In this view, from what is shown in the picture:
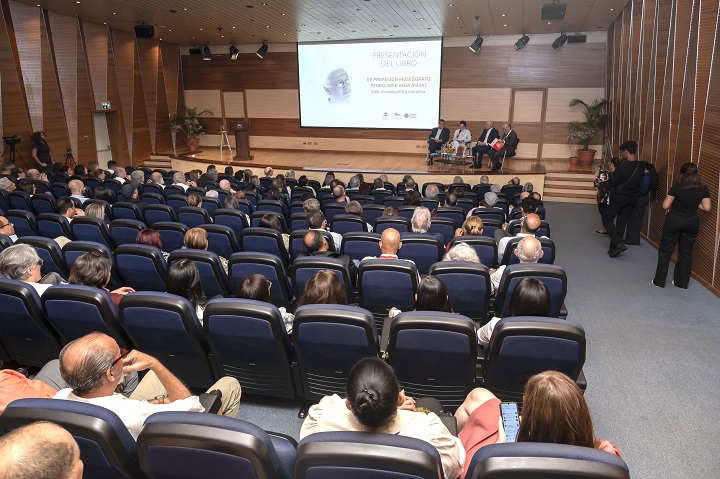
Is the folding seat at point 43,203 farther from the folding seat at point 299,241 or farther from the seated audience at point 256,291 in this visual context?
the seated audience at point 256,291

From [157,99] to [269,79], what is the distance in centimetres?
370

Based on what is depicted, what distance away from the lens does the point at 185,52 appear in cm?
1689

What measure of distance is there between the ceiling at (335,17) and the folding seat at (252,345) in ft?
27.6

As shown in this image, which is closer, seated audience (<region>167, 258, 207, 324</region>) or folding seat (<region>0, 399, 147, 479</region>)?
folding seat (<region>0, 399, 147, 479</region>)

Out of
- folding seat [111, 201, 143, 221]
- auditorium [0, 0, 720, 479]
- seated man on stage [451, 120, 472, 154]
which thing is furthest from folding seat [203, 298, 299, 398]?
seated man on stage [451, 120, 472, 154]

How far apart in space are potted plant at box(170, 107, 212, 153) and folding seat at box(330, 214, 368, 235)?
12.8 m

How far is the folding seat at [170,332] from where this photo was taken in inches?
104

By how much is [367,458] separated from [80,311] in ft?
7.33

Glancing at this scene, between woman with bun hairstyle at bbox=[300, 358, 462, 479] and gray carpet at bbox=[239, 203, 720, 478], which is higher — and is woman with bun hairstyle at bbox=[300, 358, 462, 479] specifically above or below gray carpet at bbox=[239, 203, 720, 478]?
above

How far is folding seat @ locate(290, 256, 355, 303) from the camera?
11.4 feet

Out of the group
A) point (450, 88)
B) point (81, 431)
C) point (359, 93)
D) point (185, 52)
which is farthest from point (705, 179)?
point (185, 52)

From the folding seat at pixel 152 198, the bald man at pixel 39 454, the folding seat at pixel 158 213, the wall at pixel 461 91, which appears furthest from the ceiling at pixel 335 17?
the bald man at pixel 39 454

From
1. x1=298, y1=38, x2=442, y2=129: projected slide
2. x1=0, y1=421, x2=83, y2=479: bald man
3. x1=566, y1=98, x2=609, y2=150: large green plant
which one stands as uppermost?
x1=298, y1=38, x2=442, y2=129: projected slide

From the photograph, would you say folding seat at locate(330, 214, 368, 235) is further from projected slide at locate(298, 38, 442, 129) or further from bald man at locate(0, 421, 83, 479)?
projected slide at locate(298, 38, 442, 129)
